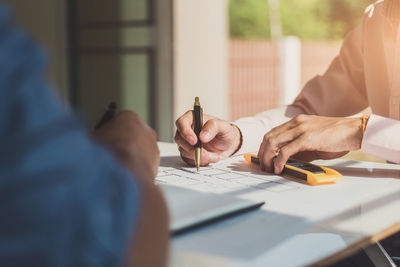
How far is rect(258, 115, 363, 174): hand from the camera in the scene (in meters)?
1.13

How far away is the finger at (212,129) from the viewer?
3.97ft

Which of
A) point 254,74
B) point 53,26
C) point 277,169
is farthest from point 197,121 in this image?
point 254,74

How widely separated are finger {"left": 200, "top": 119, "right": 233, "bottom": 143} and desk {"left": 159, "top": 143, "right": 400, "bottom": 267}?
1.12 feet

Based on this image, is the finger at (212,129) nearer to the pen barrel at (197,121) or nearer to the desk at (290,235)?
the pen barrel at (197,121)

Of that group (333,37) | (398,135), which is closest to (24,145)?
(398,135)

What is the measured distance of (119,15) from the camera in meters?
4.93

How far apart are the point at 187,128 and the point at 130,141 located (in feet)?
1.76

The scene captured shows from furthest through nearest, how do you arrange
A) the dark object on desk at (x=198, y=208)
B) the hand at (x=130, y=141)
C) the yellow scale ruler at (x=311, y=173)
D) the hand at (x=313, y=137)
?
the hand at (x=313, y=137), the yellow scale ruler at (x=311, y=173), the dark object on desk at (x=198, y=208), the hand at (x=130, y=141)

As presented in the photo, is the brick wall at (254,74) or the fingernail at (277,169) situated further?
the brick wall at (254,74)

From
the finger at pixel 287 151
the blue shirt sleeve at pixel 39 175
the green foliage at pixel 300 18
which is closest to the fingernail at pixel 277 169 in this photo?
the finger at pixel 287 151

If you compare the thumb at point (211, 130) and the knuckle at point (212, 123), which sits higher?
the knuckle at point (212, 123)

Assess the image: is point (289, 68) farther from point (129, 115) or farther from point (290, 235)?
point (290, 235)

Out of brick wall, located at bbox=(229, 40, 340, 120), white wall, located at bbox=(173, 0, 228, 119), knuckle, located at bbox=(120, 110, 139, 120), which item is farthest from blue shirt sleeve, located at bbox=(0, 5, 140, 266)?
brick wall, located at bbox=(229, 40, 340, 120)

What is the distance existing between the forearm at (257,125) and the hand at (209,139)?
0.03 metres
